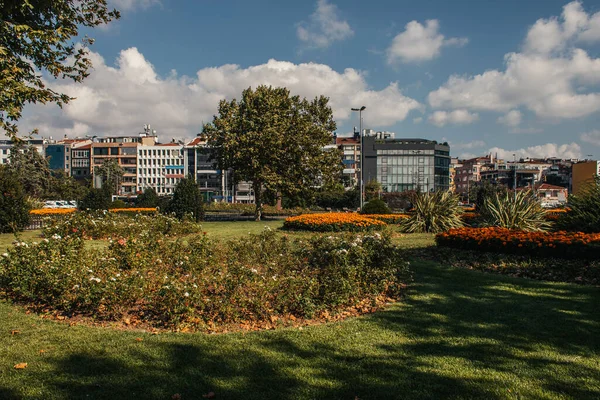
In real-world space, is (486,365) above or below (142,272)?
below

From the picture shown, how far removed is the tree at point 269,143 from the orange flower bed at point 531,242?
18.5m

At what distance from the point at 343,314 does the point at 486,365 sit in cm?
234

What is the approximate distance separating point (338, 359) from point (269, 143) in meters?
25.2

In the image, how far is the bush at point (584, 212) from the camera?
12.2m

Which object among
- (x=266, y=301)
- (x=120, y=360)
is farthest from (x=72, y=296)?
(x=266, y=301)

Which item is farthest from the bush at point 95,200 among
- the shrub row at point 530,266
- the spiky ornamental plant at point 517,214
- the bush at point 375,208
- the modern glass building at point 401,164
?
the modern glass building at point 401,164

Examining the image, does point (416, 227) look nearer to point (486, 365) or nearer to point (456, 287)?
point (456, 287)

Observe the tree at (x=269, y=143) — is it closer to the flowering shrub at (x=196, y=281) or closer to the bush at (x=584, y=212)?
the bush at (x=584, y=212)

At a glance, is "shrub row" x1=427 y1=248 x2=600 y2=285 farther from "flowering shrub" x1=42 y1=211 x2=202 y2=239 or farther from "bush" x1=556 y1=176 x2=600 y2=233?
"flowering shrub" x1=42 y1=211 x2=202 y2=239

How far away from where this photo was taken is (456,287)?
831 centimetres

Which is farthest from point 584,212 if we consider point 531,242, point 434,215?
point 434,215

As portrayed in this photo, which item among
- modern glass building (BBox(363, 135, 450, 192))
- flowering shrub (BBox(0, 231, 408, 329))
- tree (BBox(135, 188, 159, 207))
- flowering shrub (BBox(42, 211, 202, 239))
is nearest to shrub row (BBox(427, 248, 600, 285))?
flowering shrub (BBox(0, 231, 408, 329))

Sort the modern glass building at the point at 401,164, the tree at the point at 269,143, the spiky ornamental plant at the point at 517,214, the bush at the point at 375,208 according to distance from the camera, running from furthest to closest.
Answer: the modern glass building at the point at 401,164
the tree at the point at 269,143
the bush at the point at 375,208
the spiky ornamental plant at the point at 517,214

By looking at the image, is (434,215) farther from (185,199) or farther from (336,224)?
(185,199)
